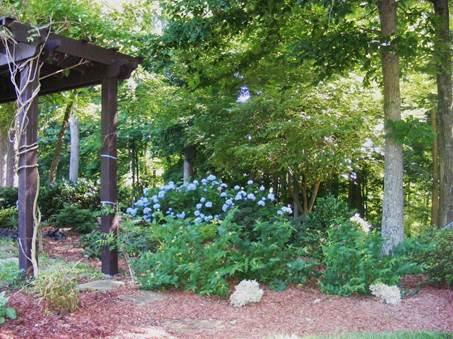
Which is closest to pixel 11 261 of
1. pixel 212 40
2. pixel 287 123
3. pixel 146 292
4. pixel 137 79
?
pixel 146 292


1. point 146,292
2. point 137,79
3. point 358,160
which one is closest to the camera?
point 146,292

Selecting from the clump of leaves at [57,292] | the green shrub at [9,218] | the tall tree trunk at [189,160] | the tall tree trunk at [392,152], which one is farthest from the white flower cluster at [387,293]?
the tall tree trunk at [189,160]

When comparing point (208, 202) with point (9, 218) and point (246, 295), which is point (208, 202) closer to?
point (246, 295)

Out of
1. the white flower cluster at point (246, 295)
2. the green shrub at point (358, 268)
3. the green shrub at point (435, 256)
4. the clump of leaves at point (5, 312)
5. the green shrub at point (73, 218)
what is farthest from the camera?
the green shrub at point (73, 218)

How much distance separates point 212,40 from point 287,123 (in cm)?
207

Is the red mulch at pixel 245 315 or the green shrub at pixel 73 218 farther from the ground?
the green shrub at pixel 73 218

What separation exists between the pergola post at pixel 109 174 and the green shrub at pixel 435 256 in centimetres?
309

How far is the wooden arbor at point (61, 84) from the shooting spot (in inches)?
175

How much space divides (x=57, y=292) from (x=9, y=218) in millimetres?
6224

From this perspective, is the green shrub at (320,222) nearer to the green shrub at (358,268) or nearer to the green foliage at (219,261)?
the green foliage at (219,261)

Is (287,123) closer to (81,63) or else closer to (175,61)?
(175,61)

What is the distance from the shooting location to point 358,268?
14.6 feet

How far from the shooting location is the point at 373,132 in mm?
8789

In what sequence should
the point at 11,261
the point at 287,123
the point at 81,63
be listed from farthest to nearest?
the point at 287,123, the point at 11,261, the point at 81,63
